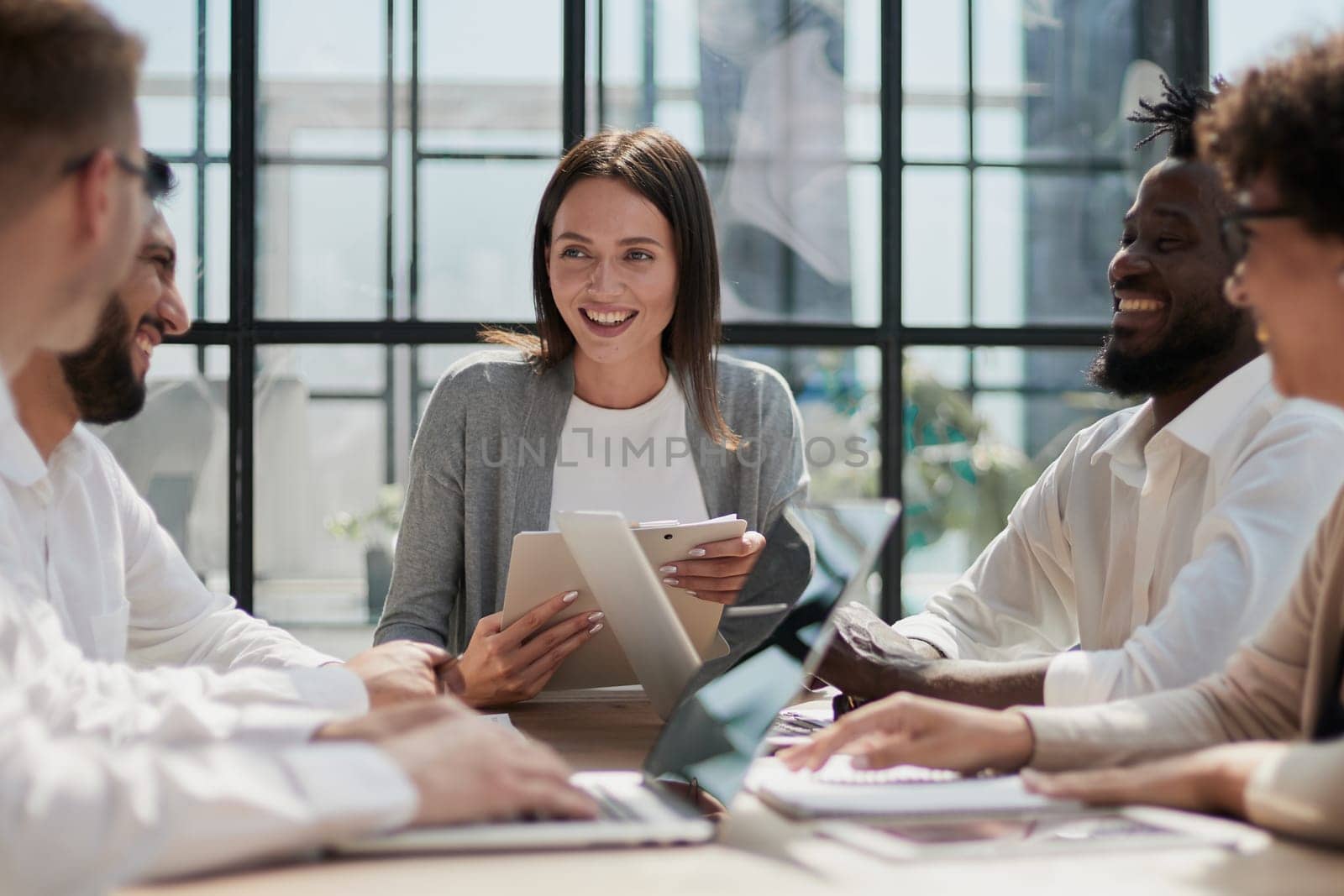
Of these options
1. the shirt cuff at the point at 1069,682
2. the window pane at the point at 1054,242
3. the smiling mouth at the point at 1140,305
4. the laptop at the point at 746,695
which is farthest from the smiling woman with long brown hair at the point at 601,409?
the window pane at the point at 1054,242

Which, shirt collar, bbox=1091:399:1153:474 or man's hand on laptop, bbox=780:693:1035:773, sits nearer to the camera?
man's hand on laptop, bbox=780:693:1035:773

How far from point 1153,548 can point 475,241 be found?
2.51 m

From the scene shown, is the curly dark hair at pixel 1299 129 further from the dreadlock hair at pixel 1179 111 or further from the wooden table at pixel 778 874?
Answer: the dreadlock hair at pixel 1179 111

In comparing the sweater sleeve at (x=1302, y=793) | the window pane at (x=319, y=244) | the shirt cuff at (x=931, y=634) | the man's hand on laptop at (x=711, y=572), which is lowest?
the shirt cuff at (x=931, y=634)

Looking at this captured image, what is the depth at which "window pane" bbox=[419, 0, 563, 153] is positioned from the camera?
3.94m

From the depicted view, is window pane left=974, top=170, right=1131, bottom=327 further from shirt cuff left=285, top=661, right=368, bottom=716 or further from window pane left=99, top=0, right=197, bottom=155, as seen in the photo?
shirt cuff left=285, top=661, right=368, bottom=716

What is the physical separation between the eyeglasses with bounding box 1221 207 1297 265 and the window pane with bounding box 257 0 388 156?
305 cm

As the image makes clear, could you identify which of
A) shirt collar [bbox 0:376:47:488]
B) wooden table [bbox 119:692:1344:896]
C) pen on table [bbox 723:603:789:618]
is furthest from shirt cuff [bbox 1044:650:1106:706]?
shirt collar [bbox 0:376:47:488]

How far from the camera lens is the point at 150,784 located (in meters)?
0.96

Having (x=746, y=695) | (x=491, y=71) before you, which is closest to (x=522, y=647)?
(x=746, y=695)

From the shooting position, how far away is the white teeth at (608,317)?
8.77 ft

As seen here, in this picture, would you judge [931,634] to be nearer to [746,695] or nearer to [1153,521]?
[1153,521]

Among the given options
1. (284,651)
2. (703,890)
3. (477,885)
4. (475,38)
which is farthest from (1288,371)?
(475,38)

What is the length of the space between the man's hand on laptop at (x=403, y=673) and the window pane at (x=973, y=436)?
2445 millimetres
